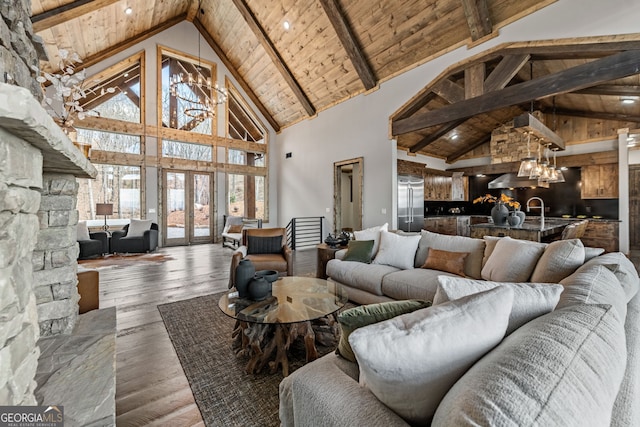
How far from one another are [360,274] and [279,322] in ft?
4.83

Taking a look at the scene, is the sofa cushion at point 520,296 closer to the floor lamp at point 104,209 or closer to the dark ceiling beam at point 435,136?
the dark ceiling beam at point 435,136

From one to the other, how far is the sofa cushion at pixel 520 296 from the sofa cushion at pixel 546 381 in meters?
0.21

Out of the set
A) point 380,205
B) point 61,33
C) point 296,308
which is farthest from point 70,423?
point 61,33

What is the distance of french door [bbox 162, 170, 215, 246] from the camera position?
7.75m

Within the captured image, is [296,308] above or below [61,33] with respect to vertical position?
below

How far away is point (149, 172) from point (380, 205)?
20.3 feet

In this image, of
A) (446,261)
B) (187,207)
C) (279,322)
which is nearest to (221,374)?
(279,322)

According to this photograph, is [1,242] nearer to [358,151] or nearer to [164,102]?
[358,151]

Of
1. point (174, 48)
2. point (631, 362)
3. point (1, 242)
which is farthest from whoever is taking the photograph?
point (174, 48)

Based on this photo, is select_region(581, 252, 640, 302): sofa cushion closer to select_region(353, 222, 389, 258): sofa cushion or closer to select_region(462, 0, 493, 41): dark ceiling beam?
select_region(353, 222, 389, 258): sofa cushion

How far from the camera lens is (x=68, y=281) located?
1.71 meters

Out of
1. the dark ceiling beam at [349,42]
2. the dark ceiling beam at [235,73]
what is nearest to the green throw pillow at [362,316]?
the dark ceiling beam at [349,42]

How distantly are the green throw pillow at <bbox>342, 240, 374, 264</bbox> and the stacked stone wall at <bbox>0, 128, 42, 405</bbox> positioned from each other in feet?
9.52

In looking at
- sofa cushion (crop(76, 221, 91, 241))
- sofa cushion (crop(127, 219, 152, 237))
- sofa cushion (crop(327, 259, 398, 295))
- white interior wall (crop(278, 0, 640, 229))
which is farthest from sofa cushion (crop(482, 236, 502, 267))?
sofa cushion (crop(76, 221, 91, 241))
